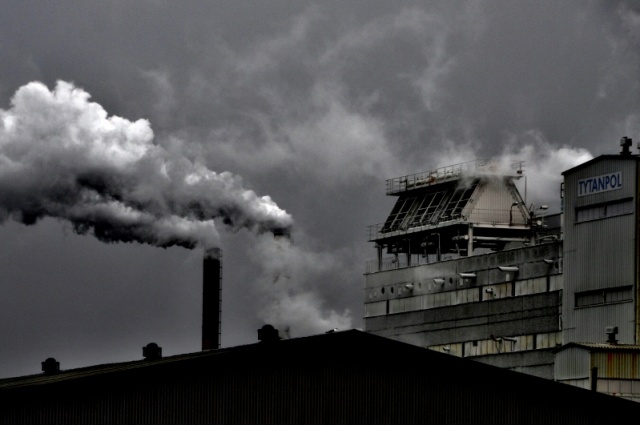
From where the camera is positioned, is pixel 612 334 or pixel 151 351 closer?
pixel 151 351

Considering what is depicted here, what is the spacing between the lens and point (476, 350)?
130 meters

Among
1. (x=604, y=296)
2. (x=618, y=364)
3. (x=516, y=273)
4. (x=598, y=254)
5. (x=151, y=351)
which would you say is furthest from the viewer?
(x=516, y=273)

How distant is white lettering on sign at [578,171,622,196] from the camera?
355ft

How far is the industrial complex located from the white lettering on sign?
102 millimetres

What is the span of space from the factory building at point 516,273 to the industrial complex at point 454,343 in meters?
0.13

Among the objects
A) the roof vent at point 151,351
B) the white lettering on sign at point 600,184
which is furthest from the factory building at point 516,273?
the roof vent at point 151,351

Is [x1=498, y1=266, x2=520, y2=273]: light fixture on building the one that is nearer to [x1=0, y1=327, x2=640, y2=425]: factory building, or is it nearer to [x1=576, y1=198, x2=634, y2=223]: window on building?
[x1=576, y1=198, x2=634, y2=223]: window on building

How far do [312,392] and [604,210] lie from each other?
177 feet

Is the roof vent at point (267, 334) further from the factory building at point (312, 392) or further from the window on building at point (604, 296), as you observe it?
the window on building at point (604, 296)

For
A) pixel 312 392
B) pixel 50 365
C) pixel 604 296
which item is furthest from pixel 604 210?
pixel 312 392

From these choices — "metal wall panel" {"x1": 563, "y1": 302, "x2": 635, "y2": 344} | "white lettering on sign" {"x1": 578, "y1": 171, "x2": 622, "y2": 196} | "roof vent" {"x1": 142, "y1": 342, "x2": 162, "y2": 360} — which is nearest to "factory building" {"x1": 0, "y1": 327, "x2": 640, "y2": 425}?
"roof vent" {"x1": 142, "y1": 342, "x2": 162, "y2": 360}

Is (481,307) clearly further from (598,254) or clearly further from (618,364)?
(618,364)

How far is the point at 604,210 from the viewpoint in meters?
110

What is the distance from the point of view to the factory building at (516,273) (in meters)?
107
